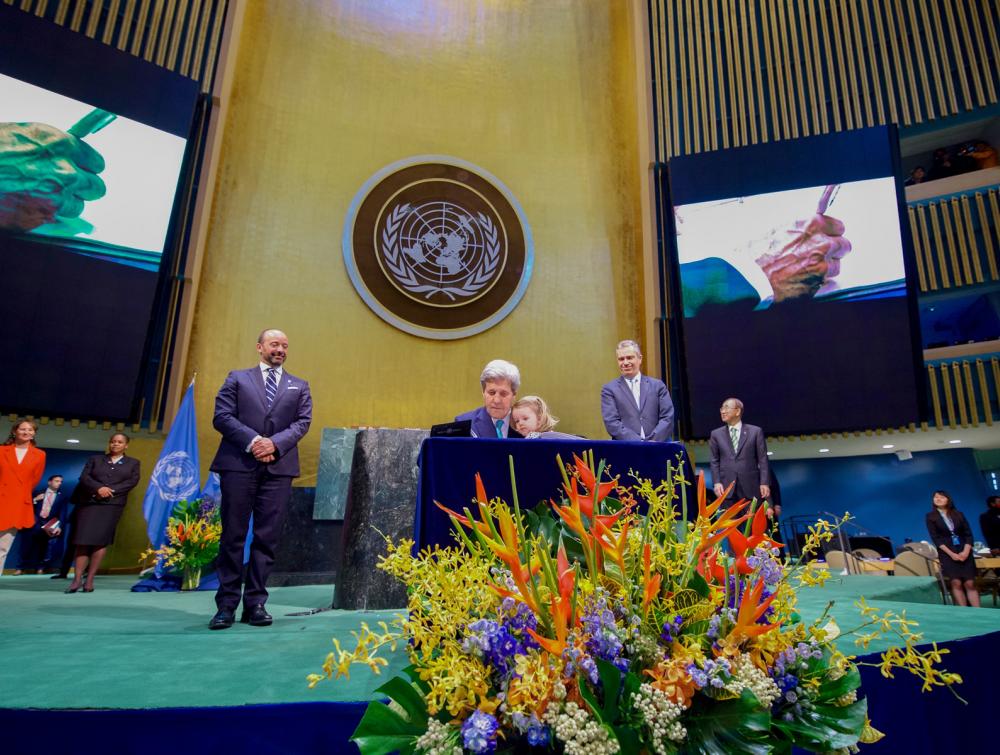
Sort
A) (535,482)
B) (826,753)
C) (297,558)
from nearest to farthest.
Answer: (826,753), (535,482), (297,558)

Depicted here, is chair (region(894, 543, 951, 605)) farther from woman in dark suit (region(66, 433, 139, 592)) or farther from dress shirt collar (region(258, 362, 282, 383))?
Result: woman in dark suit (region(66, 433, 139, 592))

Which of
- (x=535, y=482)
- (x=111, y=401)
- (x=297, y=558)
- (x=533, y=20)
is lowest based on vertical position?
(x=297, y=558)

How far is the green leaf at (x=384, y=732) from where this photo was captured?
2.10 ft

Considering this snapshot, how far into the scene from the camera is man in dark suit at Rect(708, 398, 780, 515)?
392cm

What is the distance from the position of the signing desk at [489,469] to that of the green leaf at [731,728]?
940 mm

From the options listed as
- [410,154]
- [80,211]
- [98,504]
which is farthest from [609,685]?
[410,154]

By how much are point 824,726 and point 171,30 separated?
287 inches

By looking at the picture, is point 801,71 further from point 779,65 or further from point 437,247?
point 437,247

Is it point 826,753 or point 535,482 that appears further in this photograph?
point 535,482

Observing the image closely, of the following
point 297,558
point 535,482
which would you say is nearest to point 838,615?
point 535,482

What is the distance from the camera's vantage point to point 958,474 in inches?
407

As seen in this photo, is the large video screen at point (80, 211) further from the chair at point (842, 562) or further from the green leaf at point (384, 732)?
the chair at point (842, 562)

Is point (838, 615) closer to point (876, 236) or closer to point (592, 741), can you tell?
point (592, 741)

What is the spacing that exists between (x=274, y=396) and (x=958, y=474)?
39.2ft
